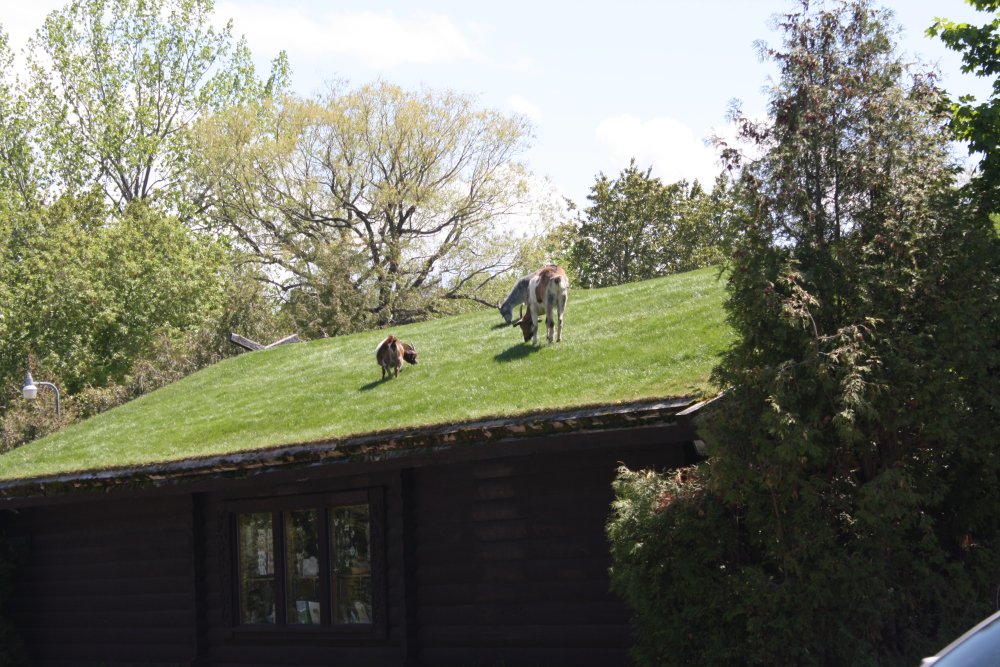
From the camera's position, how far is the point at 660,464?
12.0m

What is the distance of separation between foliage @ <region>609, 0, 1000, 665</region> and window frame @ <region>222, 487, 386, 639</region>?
5.03 metres

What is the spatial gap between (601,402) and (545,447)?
755 millimetres

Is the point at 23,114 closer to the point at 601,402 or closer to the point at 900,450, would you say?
the point at 601,402

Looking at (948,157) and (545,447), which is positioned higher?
(948,157)

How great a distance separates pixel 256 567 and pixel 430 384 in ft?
12.6

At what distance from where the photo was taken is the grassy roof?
48.9ft

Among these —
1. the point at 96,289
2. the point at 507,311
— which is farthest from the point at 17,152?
the point at 507,311

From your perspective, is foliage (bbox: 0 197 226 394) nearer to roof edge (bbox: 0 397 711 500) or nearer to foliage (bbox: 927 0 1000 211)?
roof edge (bbox: 0 397 711 500)

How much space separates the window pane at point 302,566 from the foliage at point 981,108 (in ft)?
29.4

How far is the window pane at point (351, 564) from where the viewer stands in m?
14.8

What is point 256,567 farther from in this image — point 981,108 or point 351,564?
point 981,108

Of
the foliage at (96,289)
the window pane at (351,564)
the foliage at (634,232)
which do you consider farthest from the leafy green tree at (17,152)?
the window pane at (351,564)

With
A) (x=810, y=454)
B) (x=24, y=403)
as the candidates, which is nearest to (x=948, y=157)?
(x=810, y=454)

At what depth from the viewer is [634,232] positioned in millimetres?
48781
